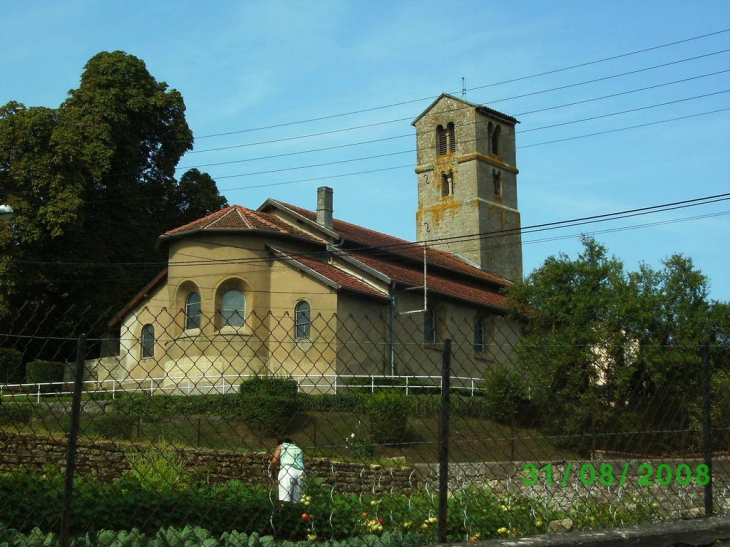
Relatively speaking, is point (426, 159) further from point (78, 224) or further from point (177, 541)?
point (177, 541)

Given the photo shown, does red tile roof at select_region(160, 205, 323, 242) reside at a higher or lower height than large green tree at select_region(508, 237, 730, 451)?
higher

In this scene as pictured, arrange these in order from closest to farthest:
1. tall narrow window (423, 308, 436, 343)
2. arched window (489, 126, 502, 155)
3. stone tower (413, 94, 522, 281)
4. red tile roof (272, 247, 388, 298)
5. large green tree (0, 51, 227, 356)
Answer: red tile roof (272, 247, 388, 298) → tall narrow window (423, 308, 436, 343) → large green tree (0, 51, 227, 356) → stone tower (413, 94, 522, 281) → arched window (489, 126, 502, 155)

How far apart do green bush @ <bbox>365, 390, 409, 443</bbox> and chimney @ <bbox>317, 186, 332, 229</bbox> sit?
1513 centimetres

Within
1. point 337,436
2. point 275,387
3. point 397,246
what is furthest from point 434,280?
point 275,387

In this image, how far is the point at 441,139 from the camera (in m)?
48.8

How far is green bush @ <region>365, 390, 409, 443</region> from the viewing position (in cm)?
1928

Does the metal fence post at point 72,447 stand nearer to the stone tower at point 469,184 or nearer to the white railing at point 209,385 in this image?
the white railing at point 209,385

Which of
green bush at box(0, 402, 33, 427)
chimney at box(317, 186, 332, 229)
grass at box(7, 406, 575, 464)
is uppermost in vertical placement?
chimney at box(317, 186, 332, 229)

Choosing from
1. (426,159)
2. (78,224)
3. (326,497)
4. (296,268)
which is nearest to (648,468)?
(326,497)

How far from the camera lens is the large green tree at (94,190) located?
34969mm

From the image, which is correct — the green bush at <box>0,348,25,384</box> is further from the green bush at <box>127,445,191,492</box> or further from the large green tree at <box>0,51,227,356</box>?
the large green tree at <box>0,51,227,356</box>

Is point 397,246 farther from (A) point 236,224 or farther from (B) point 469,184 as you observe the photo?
(B) point 469,184

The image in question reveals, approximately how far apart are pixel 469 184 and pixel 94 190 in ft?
61.0
